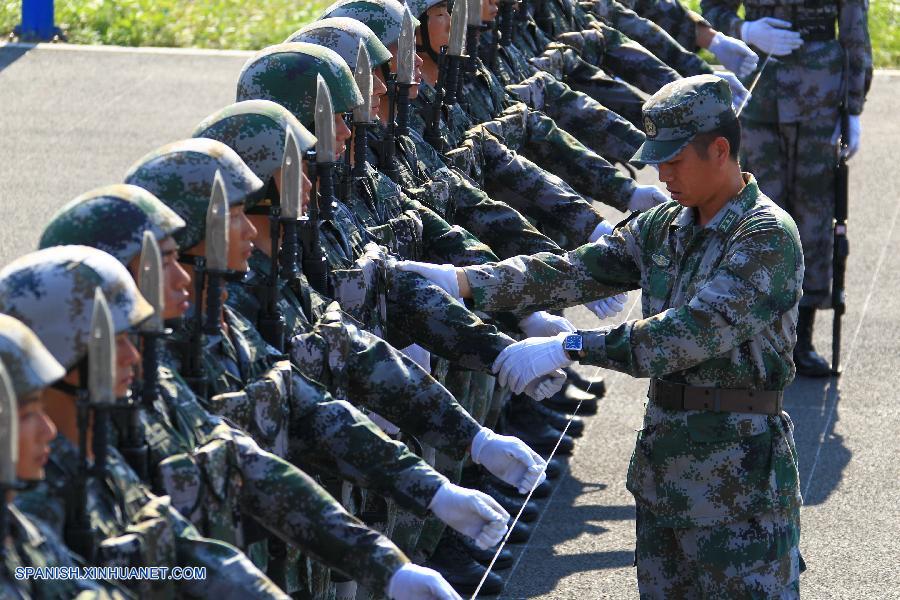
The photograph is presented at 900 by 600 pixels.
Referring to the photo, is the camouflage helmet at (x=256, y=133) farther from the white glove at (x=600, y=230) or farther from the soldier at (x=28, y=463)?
the white glove at (x=600, y=230)

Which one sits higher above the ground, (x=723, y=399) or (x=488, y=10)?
(x=488, y=10)

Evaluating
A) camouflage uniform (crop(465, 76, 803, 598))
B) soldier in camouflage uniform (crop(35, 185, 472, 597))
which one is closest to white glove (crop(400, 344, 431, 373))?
camouflage uniform (crop(465, 76, 803, 598))

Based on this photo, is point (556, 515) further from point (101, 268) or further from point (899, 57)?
point (899, 57)

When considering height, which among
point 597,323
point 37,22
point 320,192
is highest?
point 320,192

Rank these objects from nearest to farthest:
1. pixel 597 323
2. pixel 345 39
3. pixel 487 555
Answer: pixel 345 39
pixel 487 555
pixel 597 323

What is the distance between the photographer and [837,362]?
9742mm

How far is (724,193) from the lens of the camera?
5.75 meters

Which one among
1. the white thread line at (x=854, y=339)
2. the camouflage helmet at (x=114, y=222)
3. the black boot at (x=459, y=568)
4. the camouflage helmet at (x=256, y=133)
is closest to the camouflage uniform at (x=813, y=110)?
the white thread line at (x=854, y=339)

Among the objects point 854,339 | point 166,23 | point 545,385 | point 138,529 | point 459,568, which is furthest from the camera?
point 166,23

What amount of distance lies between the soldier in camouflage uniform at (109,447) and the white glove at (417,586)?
413 mm

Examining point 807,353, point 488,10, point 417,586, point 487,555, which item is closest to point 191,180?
point 417,586

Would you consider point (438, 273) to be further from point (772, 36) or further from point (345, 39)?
point (772, 36)

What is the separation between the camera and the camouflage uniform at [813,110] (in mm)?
10039

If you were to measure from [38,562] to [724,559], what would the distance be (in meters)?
2.22
